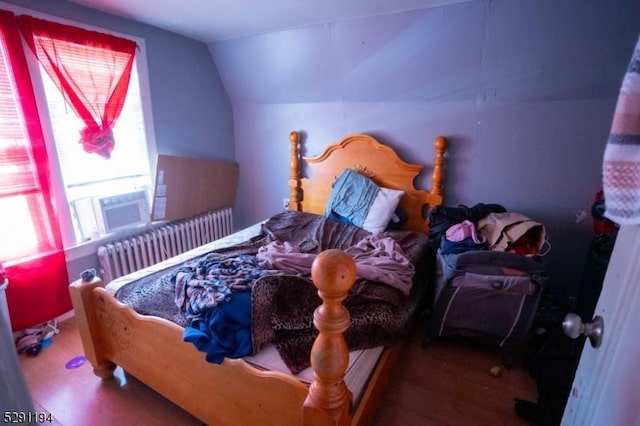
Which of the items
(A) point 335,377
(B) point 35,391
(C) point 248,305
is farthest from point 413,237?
(B) point 35,391

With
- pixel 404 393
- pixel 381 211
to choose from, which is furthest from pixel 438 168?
pixel 404 393

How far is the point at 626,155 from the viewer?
1.40ft

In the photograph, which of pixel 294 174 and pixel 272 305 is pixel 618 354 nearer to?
pixel 272 305

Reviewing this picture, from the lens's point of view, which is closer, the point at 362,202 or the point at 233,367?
the point at 233,367

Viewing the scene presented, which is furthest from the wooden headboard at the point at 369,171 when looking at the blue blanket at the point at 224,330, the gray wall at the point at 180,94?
the blue blanket at the point at 224,330

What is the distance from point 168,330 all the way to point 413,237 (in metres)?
1.76

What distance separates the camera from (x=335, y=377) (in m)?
0.93

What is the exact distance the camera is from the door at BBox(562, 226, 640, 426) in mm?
531

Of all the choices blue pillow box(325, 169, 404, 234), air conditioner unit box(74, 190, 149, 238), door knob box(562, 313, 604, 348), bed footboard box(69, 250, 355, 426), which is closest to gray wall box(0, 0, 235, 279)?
air conditioner unit box(74, 190, 149, 238)

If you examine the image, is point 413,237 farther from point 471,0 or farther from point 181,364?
point 181,364

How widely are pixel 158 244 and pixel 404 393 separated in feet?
7.39

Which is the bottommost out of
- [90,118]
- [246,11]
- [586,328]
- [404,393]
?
[404,393]

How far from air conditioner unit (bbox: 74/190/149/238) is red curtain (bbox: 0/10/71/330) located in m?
0.22

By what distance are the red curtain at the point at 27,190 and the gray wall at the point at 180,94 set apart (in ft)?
0.62
